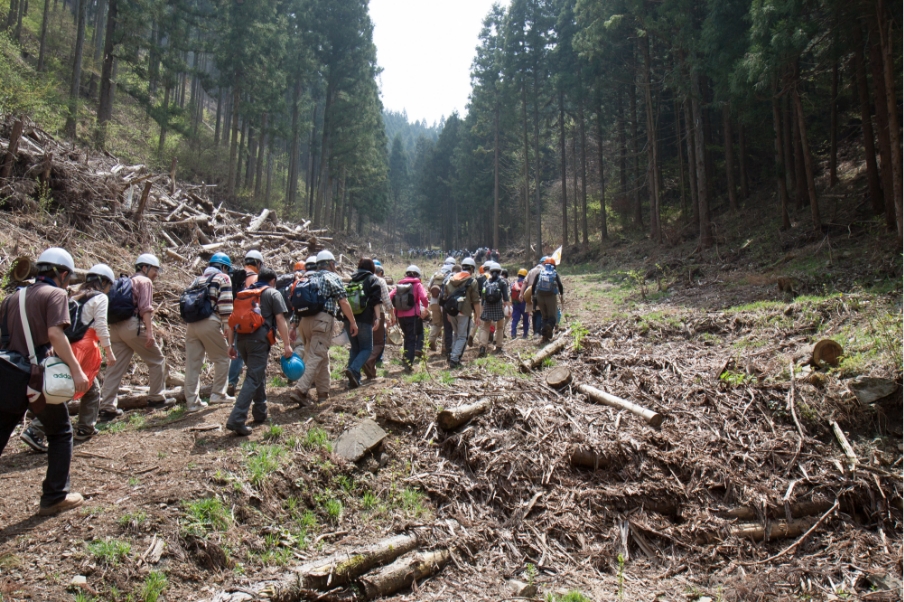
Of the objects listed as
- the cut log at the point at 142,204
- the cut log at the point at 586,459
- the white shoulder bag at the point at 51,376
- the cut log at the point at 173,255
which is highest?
the cut log at the point at 142,204

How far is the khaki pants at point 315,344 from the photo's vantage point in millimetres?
6539

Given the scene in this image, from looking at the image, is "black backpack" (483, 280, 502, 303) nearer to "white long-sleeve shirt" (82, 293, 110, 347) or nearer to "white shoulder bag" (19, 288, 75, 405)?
"white long-sleeve shirt" (82, 293, 110, 347)

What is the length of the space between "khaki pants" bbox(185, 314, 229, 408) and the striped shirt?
0.70ft

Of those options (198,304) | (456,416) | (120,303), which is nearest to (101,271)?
(120,303)

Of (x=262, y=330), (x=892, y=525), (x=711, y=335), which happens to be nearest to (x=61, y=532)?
(x=262, y=330)

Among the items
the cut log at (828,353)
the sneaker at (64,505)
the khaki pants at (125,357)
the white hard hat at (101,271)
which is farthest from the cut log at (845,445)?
the white hard hat at (101,271)

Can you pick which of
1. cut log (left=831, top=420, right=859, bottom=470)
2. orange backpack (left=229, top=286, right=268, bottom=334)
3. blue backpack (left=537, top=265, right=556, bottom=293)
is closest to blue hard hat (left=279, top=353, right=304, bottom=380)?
orange backpack (left=229, top=286, right=268, bottom=334)

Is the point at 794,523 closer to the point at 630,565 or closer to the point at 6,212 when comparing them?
the point at 630,565

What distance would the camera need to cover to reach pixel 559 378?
7066mm

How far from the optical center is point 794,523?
5.00 metres

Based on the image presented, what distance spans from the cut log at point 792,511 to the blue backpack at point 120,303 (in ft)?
23.1

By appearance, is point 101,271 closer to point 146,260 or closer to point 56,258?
point 146,260

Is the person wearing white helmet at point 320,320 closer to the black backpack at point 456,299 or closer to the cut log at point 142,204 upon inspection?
the black backpack at point 456,299

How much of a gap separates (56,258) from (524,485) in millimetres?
4571
